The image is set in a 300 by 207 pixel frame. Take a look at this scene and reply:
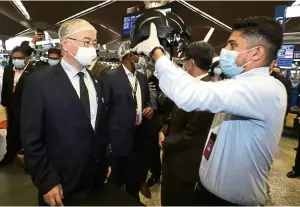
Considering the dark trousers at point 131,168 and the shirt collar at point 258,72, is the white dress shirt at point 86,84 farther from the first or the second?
the dark trousers at point 131,168

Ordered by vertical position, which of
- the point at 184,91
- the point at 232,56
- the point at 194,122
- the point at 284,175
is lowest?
the point at 284,175

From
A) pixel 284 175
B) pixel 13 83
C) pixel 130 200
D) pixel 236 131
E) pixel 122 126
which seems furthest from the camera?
pixel 284 175

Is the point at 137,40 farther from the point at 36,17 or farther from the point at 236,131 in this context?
the point at 36,17

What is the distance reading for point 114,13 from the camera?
42.9ft

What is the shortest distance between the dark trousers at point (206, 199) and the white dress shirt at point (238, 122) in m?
0.04

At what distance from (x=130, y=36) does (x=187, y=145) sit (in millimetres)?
854

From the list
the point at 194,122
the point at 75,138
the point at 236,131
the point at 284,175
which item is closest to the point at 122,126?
the point at 194,122

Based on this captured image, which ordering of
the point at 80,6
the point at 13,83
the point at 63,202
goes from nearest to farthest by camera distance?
the point at 63,202 < the point at 13,83 < the point at 80,6

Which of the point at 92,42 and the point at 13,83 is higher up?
the point at 92,42

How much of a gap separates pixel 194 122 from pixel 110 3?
10.8 meters

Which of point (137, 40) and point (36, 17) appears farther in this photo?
point (36, 17)

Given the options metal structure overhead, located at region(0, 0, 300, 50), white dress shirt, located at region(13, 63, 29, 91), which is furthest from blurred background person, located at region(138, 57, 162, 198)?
metal structure overhead, located at region(0, 0, 300, 50)

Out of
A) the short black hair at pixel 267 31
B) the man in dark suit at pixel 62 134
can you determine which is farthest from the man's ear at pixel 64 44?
the short black hair at pixel 267 31

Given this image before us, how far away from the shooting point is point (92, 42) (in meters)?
1.72
